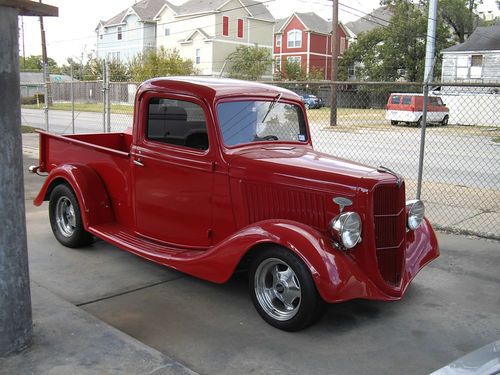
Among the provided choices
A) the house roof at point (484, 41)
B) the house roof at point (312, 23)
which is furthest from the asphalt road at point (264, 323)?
the house roof at point (312, 23)

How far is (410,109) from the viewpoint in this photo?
23.4 metres

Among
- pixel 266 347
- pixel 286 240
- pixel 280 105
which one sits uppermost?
pixel 280 105

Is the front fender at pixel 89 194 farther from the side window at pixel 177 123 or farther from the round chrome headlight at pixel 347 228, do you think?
the round chrome headlight at pixel 347 228

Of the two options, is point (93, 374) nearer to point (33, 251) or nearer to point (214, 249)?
point (214, 249)

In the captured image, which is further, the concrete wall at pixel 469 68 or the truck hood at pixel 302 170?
the concrete wall at pixel 469 68

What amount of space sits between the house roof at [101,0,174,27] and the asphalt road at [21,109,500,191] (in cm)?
3307

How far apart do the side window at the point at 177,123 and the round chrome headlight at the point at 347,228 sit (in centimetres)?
144

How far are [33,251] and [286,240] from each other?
3294mm

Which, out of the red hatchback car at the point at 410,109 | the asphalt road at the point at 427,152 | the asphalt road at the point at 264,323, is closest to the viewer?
the asphalt road at the point at 264,323

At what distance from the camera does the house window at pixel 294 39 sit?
53.9 meters

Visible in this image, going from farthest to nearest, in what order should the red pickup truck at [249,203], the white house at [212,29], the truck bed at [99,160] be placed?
1. the white house at [212,29]
2. the truck bed at [99,160]
3. the red pickup truck at [249,203]

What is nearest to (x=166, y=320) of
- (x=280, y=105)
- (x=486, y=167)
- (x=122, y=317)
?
(x=122, y=317)

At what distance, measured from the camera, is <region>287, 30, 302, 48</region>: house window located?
53.9 metres

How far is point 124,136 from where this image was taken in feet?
22.5
